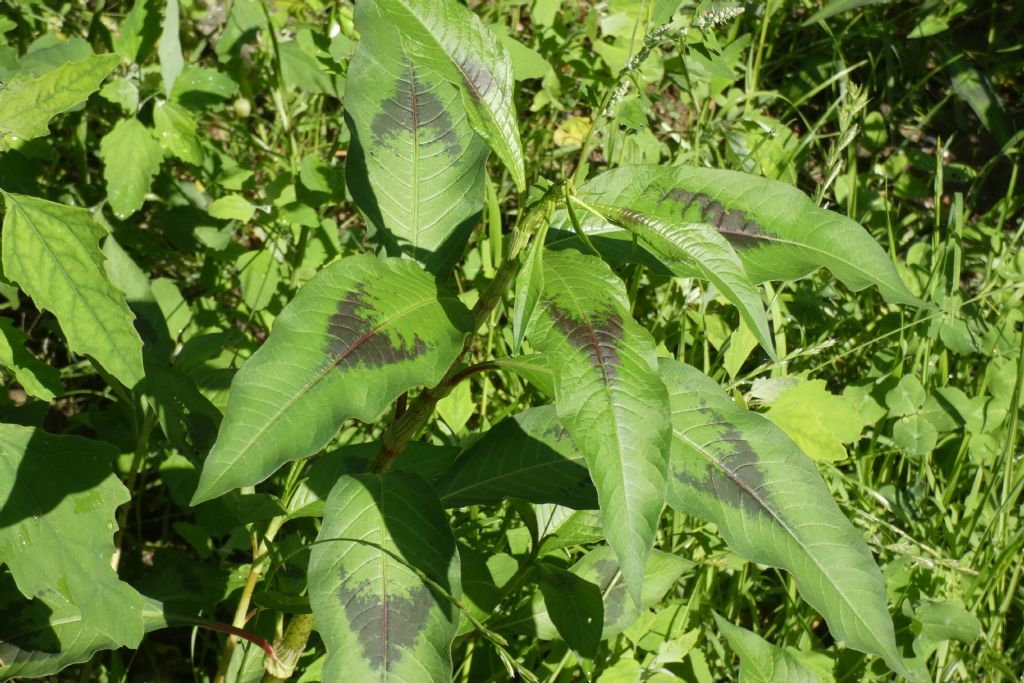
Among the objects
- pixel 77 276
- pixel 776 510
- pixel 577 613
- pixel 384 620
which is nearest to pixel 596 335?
pixel 776 510

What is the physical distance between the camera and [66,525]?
1.79 metres

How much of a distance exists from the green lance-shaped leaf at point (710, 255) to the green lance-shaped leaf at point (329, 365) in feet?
1.20

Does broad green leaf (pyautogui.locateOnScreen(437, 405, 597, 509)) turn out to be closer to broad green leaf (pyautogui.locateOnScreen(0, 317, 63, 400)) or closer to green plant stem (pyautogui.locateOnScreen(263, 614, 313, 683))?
green plant stem (pyautogui.locateOnScreen(263, 614, 313, 683))

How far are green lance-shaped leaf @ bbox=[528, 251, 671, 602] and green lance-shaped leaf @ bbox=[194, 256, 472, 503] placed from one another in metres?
0.20

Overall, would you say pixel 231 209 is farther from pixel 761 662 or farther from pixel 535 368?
pixel 761 662

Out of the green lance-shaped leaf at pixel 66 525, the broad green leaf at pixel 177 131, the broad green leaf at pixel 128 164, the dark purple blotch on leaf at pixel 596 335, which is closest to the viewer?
the dark purple blotch on leaf at pixel 596 335

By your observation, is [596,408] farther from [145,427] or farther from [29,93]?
[145,427]

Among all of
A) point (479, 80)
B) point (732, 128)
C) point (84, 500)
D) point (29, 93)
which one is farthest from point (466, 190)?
point (732, 128)

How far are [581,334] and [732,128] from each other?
2.33 meters

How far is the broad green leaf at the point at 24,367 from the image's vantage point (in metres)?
1.83

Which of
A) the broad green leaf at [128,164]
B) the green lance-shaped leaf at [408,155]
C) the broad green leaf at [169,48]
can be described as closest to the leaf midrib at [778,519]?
the green lance-shaped leaf at [408,155]

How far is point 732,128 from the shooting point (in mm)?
3469

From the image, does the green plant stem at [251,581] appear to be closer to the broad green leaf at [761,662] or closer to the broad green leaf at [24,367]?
the broad green leaf at [24,367]

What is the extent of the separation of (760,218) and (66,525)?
1.39 m
